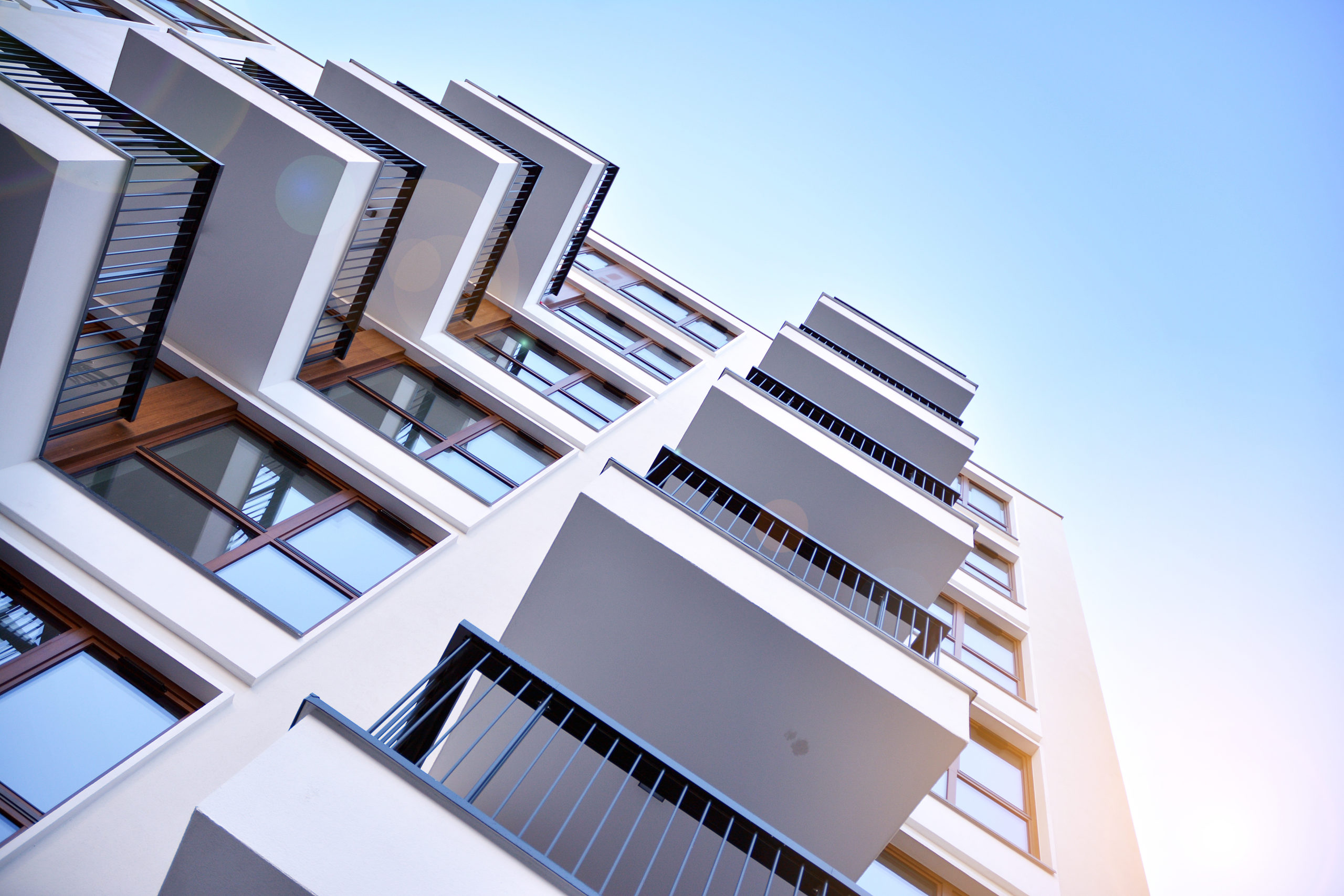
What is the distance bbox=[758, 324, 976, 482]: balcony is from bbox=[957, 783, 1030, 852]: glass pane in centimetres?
582

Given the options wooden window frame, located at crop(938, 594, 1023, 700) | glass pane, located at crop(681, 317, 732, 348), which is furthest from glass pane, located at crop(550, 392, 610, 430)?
wooden window frame, located at crop(938, 594, 1023, 700)

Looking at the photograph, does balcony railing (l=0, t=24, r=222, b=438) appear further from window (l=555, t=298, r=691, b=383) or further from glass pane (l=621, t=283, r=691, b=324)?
glass pane (l=621, t=283, r=691, b=324)

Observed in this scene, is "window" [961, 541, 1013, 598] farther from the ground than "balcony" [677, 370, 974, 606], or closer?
closer

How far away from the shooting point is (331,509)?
26.9 feet

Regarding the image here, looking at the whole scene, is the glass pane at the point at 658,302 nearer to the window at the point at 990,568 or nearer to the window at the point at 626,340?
the window at the point at 626,340

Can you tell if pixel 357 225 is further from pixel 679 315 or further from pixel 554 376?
pixel 679 315

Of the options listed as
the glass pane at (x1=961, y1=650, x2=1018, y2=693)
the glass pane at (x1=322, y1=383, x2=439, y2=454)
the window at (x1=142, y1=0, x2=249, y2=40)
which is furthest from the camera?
the window at (x1=142, y1=0, x2=249, y2=40)

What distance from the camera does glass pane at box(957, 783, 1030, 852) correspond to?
32.5ft

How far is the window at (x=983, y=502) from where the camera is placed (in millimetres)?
18609

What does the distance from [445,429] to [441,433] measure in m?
0.16

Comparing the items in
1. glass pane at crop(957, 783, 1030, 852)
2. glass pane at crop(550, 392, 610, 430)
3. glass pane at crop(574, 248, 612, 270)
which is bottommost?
glass pane at crop(957, 783, 1030, 852)

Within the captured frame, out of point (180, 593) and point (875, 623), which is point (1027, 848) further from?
point (180, 593)

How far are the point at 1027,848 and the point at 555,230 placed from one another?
460 inches

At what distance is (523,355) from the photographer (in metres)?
13.5
